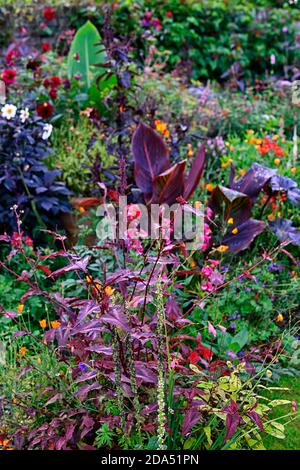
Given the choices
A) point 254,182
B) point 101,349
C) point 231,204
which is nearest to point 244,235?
point 231,204

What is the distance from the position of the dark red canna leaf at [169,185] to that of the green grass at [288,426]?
1.15 metres

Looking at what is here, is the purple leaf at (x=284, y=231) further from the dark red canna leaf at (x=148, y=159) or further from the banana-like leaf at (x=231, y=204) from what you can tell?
the dark red canna leaf at (x=148, y=159)

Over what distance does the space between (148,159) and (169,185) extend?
28 cm

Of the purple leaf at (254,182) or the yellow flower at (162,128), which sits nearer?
the purple leaf at (254,182)

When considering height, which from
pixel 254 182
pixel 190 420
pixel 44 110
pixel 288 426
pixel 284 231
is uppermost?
pixel 44 110

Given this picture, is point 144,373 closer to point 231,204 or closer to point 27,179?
point 231,204

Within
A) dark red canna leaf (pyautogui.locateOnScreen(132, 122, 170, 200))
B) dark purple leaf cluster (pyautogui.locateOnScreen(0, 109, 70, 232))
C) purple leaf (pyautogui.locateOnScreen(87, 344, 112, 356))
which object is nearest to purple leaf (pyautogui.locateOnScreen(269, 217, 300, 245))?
dark red canna leaf (pyautogui.locateOnScreen(132, 122, 170, 200))

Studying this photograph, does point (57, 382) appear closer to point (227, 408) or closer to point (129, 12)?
point (227, 408)

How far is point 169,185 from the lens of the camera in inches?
135

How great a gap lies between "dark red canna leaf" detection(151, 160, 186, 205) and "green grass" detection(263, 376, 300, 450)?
1.15 m

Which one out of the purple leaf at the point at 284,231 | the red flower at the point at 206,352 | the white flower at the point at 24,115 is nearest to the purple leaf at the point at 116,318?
the red flower at the point at 206,352

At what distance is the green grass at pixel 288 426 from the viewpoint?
2.58 meters

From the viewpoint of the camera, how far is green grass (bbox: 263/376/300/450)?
2576 millimetres
